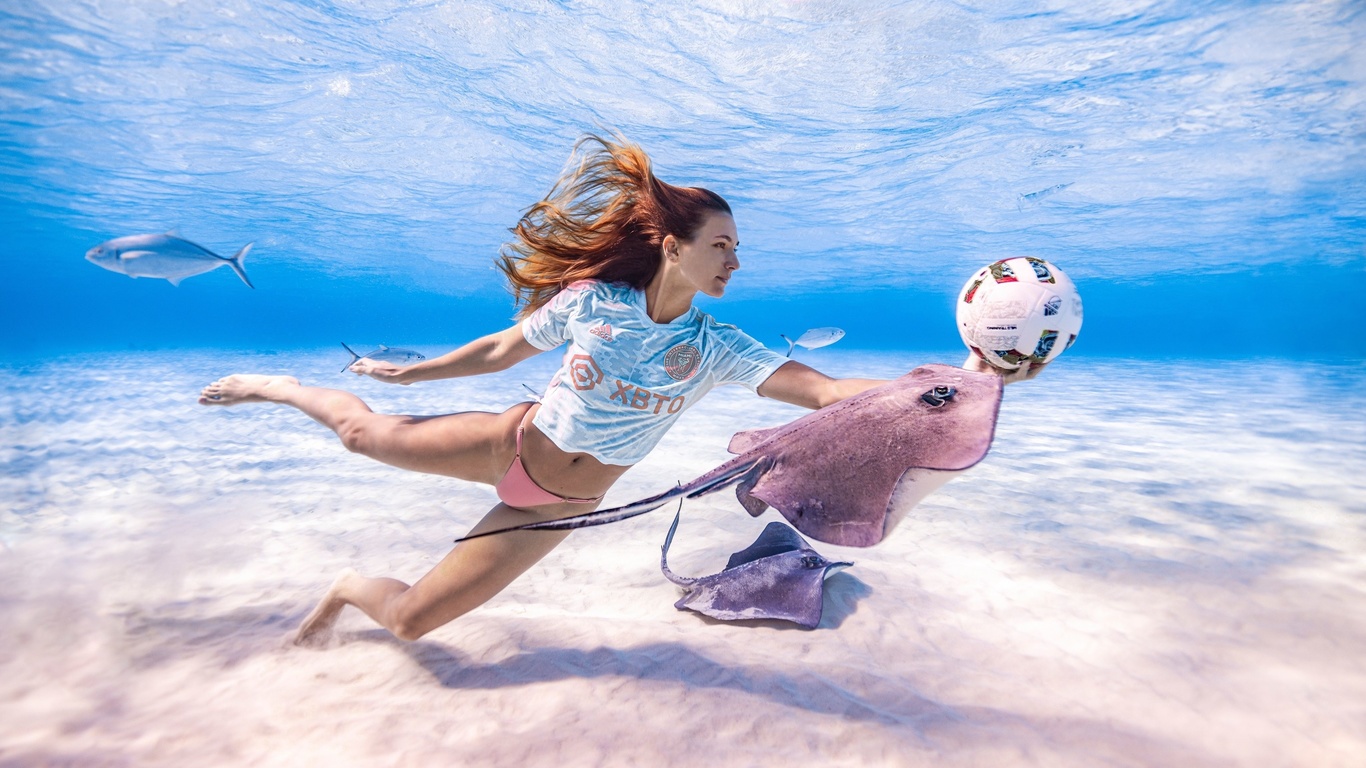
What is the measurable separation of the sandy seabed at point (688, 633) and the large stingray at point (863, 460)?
88 cm

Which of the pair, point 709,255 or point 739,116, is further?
point 739,116

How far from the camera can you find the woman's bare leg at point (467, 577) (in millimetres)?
2777

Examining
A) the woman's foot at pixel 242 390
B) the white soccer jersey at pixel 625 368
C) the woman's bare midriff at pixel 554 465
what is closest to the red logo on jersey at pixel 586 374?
the white soccer jersey at pixel 625 368

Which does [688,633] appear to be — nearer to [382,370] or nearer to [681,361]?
[681,361]

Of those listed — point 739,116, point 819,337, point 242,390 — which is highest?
point 739,116

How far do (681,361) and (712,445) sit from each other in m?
5.84

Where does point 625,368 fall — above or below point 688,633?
above

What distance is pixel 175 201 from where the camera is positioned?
1017 inches

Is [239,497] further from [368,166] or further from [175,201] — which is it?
[175,201]

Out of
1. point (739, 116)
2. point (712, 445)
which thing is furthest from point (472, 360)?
point (739, 116)

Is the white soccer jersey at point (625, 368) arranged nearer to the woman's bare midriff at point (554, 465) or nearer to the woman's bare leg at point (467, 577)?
the woman's bare midriff at point (554, 465)

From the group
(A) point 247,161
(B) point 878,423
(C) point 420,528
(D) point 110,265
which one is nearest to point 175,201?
(A) point 247,161

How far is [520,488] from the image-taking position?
2850 millimetres

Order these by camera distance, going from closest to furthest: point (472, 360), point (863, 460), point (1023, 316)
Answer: point (863, 460) → point (1023, 316) → point (472, 360)
